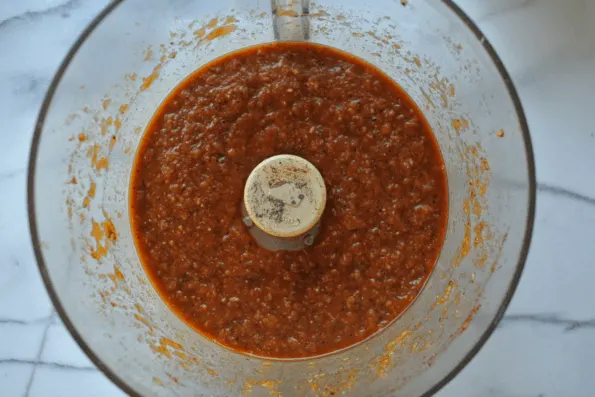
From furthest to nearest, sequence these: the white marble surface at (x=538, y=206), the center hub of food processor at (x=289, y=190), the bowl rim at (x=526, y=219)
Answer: the white marble surface at (x=538, y=206)
the center hub of food processor at (x=289, y=190)
the bowl rim at (x=526, y=219)

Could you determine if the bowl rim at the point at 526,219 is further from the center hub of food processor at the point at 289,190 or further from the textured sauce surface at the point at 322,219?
the center hub of food processor at the point at 289,190

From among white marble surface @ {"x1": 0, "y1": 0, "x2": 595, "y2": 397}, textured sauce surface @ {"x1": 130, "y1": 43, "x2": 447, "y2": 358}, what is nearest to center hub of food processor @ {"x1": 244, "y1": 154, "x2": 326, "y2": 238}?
textured sauce surface @ {"x1": 130, "y1": 43, "x2": 447, "y2": 358}

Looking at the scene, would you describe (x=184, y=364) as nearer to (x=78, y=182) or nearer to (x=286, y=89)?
(x=78, y=182)

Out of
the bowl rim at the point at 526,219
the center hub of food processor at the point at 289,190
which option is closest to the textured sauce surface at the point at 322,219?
the center hub of food processor at the point at 289,190

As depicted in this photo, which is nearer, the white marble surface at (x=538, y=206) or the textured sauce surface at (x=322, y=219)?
the textured sauce surface at (x=322, y=219)

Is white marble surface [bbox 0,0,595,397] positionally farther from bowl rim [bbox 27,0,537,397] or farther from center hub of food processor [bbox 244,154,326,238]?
center hub of food processor [bbox 244,154,326,238]

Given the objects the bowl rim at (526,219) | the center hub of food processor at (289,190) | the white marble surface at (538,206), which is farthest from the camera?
the white marble surface at (538,206)

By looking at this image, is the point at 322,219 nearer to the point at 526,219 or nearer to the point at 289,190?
the point at 289,190
